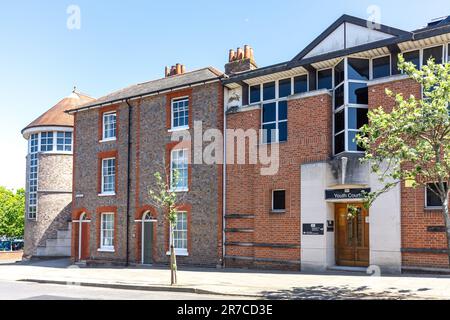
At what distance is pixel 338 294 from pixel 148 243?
1283 cm

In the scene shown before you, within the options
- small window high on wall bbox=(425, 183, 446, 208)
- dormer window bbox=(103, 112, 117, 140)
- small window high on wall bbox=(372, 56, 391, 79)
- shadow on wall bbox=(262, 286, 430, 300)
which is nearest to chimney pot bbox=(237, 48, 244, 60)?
small window high on wall bbox=(372, 56, 391, 79)

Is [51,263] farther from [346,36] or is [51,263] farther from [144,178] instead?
[346,36]

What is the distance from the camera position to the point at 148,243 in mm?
23250

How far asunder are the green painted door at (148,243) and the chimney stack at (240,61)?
816cm

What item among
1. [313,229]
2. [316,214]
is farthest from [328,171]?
[313,229]

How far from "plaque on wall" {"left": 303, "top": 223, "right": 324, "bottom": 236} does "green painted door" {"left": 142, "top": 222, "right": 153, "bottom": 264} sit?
8386 millimetres

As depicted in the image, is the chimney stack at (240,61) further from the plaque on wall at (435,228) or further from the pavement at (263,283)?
the plaque on wall at (435,228)

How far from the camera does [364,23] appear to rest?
17484 mm

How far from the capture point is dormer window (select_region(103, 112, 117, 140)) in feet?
82.2

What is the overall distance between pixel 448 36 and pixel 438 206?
5.33m

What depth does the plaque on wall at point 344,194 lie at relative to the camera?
1684cm

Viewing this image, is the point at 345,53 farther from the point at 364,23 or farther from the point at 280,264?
the point at 280,264
